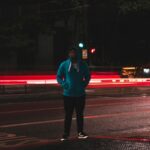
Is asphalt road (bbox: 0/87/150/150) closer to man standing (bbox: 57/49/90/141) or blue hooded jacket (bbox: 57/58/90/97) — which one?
man standing (bbox: 57/49/90/141)

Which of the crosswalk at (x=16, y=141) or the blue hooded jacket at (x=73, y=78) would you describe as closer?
the crosswalk at (x=16, y=141)

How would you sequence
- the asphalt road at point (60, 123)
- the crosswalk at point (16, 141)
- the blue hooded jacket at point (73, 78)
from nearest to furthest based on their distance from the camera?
the crosswalk at point (16, 141)
the blue hooded jacket at point (73, 78)
the asphalt road at point (60, 123)

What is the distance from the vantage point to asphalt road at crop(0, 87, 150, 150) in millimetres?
11727

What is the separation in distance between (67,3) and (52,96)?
995 inches

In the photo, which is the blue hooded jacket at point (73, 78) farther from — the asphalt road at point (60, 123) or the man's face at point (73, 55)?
the asphalt road at point (60, 123)

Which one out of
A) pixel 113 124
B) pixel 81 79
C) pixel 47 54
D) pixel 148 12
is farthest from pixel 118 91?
pixel 47 54

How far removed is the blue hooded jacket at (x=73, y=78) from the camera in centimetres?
1102

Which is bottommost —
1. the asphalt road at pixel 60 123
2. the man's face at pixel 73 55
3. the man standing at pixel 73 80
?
the asphalt road at pixel 60 123

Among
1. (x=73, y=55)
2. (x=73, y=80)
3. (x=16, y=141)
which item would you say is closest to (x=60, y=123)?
(x=16, y=141)

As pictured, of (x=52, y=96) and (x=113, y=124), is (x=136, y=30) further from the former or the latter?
(x=113, y=124)

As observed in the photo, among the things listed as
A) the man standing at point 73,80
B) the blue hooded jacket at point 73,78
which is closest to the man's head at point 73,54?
the man standing at point 73,80

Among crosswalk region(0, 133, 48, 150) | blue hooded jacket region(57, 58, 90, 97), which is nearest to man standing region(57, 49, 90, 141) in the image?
blue hooded jacket region(57, 58, 90, 97)

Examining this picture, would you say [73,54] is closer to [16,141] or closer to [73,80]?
[73,80]

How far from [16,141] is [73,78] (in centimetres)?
160
